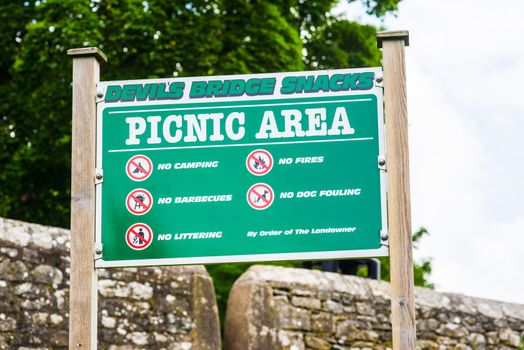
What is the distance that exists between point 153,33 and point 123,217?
10784 millimetres

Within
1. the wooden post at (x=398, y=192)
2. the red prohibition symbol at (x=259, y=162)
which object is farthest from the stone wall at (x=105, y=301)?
the wooden post at (x=398, y=192)

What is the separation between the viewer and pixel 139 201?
202 inches

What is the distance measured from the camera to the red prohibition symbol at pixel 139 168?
5141mm

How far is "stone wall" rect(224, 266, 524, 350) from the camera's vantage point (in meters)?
9.23

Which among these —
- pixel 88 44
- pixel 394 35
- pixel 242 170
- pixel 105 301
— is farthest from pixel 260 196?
pixel 88 44

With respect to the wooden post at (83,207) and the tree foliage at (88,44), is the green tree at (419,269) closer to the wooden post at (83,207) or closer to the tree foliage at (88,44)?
the tree foliage at (88,44)

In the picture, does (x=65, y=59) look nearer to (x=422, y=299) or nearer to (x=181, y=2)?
(x=181, y=2)

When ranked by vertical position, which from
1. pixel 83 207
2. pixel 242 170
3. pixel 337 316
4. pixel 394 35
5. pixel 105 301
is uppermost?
pixel 394 35

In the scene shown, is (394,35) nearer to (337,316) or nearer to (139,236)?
(139,236)

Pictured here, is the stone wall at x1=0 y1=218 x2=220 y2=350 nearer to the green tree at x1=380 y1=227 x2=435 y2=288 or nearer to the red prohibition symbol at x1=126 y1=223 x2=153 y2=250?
the red prohibition symbol at x1=126 y1=223 x2=153 y2=250

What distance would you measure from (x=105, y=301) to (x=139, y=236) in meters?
3.52

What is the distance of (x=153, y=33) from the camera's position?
1558 cm

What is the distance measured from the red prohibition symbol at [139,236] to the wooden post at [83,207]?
0.19 meters

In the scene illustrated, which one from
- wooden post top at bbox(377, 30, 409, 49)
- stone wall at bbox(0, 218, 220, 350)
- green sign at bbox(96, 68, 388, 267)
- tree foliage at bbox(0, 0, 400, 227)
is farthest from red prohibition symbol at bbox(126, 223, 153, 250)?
tree foliage at bbox(0, 0, 400, 227)
